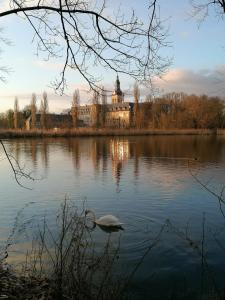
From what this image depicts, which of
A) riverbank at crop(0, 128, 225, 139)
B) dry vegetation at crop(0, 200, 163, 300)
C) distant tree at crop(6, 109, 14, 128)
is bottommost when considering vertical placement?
dry vegetation at crop(0, 200, 163, 300)

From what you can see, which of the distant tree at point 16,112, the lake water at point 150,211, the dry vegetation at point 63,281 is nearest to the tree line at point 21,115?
the distant tree at point 16,112

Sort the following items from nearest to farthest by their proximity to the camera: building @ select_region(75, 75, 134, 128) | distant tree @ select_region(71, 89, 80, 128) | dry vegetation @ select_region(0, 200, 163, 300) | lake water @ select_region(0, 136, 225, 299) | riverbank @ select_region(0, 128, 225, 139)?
dry vegetation @ select_region(0, 200, 163, 300) < building @ select_region(75, 75, 134, 128) < lake water @ select_region(0, 136, 225, 299) < riverbank @ select_region(0, 128, 225, 139) < distant tree @ select_region(71, 89, 80, 128)

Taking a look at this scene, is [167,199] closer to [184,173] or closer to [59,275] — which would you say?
[184,173]

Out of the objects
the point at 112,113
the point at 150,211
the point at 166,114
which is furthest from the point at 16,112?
the point at 150,211

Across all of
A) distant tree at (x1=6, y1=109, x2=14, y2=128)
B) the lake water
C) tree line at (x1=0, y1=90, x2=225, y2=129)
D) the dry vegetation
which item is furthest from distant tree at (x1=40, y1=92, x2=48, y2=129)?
the dry vegetation

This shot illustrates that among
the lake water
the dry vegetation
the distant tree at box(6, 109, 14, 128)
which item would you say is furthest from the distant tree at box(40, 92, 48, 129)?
the dry vegetation

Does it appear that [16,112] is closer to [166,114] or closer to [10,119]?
[10,119]

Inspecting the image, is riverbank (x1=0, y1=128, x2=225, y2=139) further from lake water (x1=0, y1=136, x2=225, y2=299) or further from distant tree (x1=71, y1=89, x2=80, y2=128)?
lake water (x1=0, y1=136, x2=225, y2=299)

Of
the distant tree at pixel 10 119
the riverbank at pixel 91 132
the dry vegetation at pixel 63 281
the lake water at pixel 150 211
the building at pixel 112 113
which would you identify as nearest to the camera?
the dry vegetation at pixel 63 281

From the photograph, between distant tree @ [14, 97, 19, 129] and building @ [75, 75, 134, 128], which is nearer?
building @ [75, 75, 134, 128]

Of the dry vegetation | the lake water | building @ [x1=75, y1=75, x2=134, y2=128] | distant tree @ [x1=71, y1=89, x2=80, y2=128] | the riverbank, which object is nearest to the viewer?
the dry vegetation

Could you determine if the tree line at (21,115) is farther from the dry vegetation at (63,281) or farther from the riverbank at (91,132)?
the dry vegetation at (63,281)

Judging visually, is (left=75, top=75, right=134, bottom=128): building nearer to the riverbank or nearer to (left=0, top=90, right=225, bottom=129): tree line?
(left=0, top=90, right=225, bottom=129): tree line

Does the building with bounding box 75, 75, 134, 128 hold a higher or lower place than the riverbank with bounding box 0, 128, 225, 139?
higher
